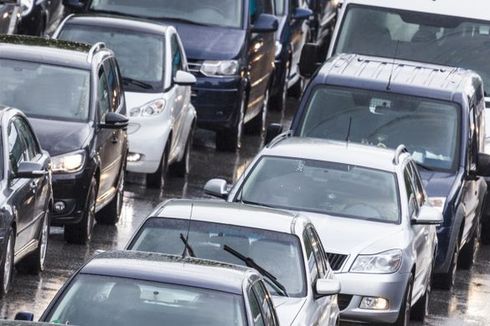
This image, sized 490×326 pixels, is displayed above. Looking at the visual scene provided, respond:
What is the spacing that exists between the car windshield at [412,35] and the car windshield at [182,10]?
2.98 meters

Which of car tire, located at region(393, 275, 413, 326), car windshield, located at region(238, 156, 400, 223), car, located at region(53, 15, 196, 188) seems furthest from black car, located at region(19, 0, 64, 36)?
car tire, located at region(393, 275, 413, 326)

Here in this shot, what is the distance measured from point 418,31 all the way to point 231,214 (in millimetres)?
10757

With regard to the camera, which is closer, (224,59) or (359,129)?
(359,129)

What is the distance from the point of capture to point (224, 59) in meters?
25.4

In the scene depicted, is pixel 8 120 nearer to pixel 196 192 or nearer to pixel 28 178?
pixel 28 178

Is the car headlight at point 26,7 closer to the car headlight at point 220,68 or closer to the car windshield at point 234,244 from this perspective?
the car headlight at point 220,68

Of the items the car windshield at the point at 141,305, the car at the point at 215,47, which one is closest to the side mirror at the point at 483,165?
the car at the point at 215,47

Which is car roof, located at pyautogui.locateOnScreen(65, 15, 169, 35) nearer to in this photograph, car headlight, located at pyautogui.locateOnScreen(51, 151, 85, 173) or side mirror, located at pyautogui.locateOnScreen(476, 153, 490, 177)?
side mirror, located at pyautogui.locateOnScreen(476, 153, 490, 177)

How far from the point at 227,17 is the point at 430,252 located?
30.2 ft

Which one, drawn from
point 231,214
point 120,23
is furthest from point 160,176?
point 231,214

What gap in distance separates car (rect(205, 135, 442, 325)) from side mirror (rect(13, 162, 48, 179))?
4.64 ft

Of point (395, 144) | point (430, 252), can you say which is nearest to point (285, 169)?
point (430, 252)

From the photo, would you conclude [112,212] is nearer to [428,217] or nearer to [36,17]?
[428,217]

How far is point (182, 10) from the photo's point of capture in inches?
1021
